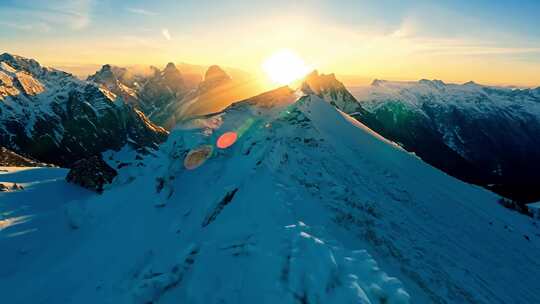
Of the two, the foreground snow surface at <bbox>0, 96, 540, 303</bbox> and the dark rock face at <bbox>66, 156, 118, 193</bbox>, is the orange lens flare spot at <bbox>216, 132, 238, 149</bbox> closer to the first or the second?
the foreground snow surface at <bbox>0, 96, 540, 303</bbox>

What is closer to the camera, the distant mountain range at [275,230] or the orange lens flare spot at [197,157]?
the distant mountain range at [275,230]

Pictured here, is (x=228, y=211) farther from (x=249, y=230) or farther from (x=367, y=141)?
(x=367, y=141)

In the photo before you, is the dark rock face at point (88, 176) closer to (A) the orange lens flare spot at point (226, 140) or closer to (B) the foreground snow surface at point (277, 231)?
(B) the foreground snow surface at point (277, 231)

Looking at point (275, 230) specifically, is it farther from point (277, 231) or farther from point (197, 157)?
point (197, 157)

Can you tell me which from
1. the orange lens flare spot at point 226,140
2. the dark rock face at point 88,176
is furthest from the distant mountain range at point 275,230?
the dark rock face at point 88,176

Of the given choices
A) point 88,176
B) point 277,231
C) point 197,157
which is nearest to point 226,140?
point 197,157
